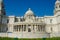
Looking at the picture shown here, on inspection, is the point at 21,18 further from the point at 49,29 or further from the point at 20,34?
the point at 20,34

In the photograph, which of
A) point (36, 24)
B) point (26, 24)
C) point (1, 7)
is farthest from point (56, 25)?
point (1, 7)

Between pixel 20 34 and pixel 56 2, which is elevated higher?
pixel 56 2

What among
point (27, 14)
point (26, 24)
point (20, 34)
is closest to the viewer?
point (20, 34)

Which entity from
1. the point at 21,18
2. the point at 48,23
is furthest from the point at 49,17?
the point at 21,18

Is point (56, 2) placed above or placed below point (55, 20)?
above

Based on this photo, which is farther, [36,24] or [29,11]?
[29,11]

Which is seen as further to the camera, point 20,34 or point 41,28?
point 41,28

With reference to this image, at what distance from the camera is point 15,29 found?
253ft

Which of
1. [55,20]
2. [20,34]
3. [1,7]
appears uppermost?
[1,7]

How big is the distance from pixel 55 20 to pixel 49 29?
17.4 feet

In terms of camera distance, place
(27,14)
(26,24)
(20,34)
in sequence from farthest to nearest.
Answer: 1. (27,14)
2. (26,24)
3. (20,34)

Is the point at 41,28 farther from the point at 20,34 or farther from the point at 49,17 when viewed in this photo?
the point at 20,34

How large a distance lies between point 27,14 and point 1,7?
1349 cm

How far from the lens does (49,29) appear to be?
257 ft
